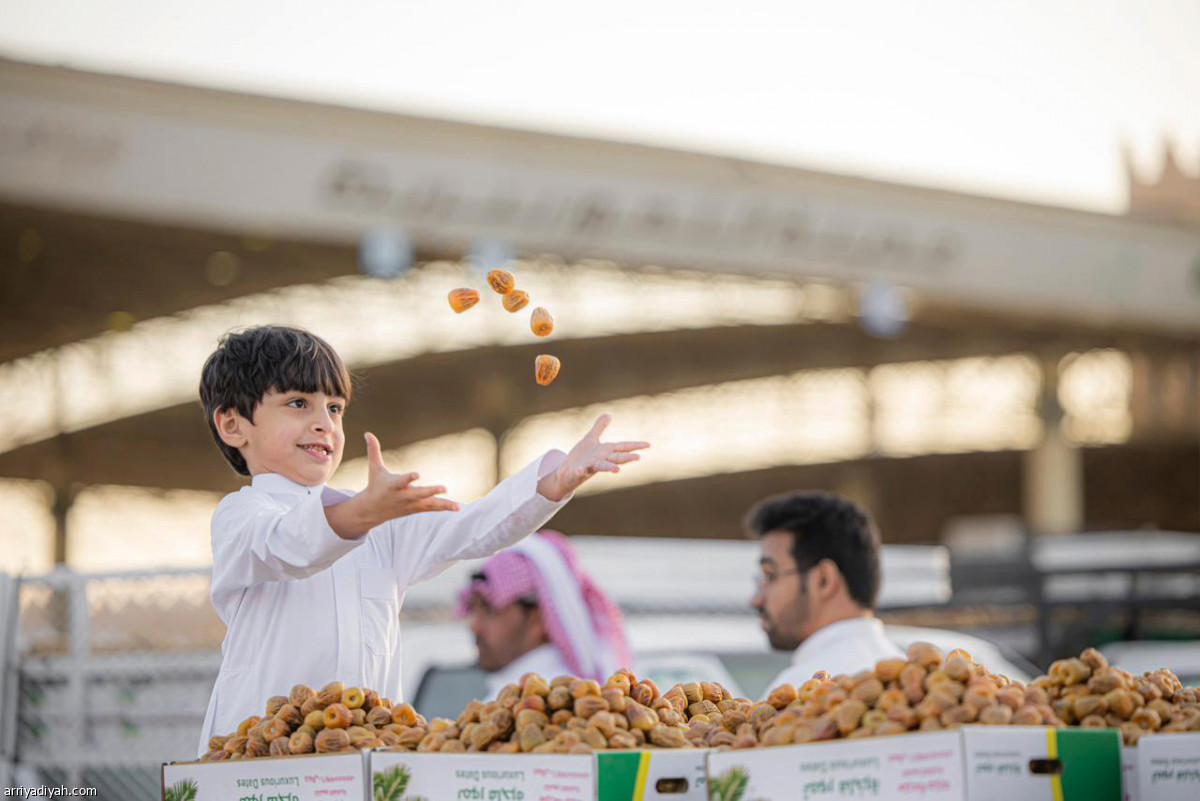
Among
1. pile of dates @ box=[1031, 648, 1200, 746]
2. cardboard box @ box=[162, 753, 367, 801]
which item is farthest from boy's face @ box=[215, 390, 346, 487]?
pile of dates @ box=[1031, 648, 1200, 746]

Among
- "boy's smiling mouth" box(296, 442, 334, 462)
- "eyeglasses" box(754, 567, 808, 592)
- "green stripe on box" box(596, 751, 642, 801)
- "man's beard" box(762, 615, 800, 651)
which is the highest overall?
"eyeglasses" box(754, 567, 808, 592)

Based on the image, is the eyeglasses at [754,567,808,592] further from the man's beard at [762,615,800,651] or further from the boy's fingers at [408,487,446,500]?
the boy's fingers at [408,487,446,500]

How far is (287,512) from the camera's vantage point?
271cm

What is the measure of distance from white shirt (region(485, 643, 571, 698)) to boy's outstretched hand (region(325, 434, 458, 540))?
10.5 feet

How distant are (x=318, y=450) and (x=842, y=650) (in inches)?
78.5

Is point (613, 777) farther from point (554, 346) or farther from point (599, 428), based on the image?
point (554, 346)

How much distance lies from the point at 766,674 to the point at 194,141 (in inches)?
391

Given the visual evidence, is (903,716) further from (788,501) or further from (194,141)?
(194,141)

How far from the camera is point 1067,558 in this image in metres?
10.7

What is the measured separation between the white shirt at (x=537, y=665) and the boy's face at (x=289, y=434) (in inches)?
110

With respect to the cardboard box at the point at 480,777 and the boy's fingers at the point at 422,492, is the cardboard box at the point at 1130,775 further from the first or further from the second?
the boy's fingers at the point at 422,492

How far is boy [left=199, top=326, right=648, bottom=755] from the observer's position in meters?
2.79

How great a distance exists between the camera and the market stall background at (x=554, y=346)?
20.6 feet

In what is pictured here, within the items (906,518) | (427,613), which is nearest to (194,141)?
(427,613)
